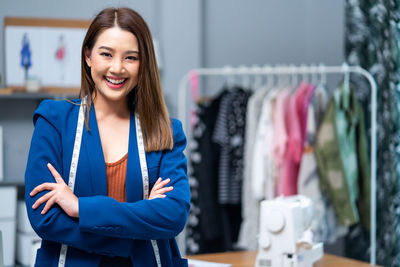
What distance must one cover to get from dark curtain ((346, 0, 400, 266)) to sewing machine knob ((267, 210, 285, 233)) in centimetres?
169

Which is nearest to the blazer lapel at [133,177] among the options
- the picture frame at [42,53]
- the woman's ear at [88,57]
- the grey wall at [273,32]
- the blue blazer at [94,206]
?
the blue blazer at [94,206]

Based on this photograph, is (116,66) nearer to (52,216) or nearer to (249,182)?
(52,216)

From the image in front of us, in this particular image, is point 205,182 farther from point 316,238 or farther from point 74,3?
point 74,3

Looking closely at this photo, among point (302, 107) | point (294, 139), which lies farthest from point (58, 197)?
point (302, 107)

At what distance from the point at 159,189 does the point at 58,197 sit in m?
0.27


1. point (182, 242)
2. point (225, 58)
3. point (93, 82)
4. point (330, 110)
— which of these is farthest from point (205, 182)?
point (93, 82)

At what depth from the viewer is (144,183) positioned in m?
1.59

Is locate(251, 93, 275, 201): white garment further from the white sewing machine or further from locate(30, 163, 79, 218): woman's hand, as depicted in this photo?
locate(30, 163, 79, 218): woman's hand

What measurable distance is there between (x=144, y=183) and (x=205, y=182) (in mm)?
2439

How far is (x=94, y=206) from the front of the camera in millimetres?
1471

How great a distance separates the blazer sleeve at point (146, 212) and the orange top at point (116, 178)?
0.09m

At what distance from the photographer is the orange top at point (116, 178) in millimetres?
1582

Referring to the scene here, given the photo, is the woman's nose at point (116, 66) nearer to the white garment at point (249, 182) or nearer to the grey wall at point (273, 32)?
the white garment at point (249, 182)

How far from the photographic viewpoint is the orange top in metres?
1.58
